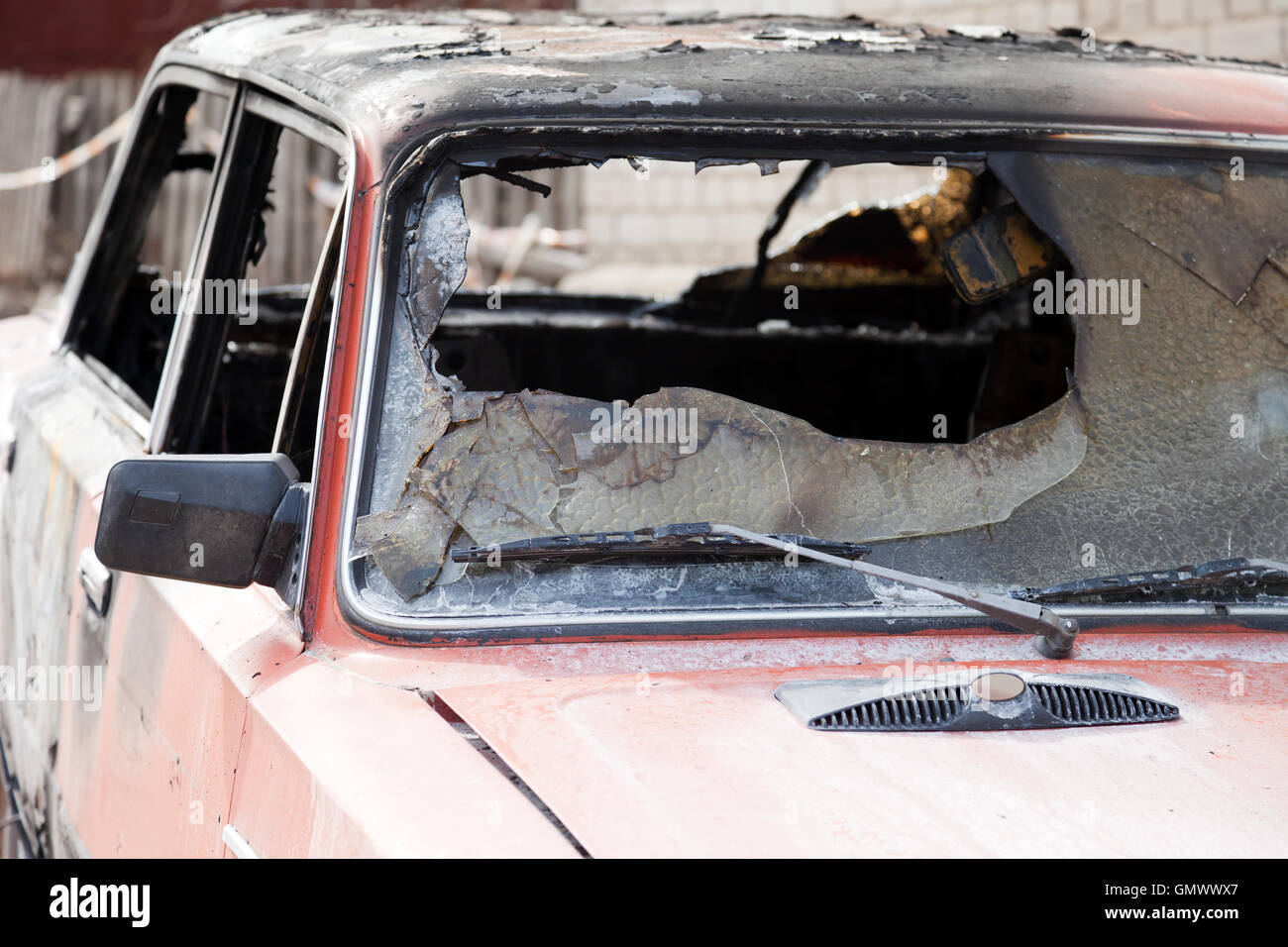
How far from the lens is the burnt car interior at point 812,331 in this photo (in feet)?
12.0

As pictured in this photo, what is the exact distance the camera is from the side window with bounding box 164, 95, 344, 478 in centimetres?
208

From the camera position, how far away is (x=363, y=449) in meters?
1.75

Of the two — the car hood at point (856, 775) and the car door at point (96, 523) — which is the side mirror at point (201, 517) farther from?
the car hood at point (856, 775)

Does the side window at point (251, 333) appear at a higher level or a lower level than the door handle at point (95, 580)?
higher

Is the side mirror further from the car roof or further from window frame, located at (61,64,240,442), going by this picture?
window frame, located at (61,64,240,442)

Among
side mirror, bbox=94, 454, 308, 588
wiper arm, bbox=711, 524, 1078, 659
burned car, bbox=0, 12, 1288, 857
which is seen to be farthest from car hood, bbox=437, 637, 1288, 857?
side mirror, bbox=94, 454, 308, 588

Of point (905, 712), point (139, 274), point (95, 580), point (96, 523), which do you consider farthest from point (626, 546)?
point (139, 274)

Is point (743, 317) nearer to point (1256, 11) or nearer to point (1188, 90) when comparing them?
point (1188, 90)

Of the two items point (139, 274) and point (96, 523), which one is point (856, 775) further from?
point (139, 274)

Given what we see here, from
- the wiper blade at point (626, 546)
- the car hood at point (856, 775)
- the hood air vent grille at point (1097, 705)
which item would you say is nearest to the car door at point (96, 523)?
the wiper blade at point (626, 546)

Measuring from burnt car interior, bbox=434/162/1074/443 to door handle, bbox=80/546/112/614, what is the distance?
1.05 meters

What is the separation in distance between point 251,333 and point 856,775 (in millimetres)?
2721

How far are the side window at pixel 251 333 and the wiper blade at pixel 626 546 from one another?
1.40 ft
